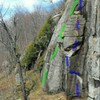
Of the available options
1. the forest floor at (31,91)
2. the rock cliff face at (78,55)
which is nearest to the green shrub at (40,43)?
the forest floor at (31,91)

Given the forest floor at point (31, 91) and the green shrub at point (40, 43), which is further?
the green shrub at point (40, 43)

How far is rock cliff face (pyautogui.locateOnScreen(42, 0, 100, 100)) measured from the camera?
38.8 feet

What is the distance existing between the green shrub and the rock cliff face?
2.91 meters

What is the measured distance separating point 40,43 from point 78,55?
200 inches

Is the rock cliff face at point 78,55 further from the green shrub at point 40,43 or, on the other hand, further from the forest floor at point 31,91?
the green shrub at point 40,43

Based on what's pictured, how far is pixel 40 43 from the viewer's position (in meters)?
18.0

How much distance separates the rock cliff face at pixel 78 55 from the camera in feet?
38.8

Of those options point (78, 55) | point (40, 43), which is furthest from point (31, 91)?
point (78, 55)


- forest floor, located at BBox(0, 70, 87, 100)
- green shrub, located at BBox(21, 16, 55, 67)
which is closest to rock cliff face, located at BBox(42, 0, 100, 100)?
forest floor, located at BBox(0, 70, 87, 100)

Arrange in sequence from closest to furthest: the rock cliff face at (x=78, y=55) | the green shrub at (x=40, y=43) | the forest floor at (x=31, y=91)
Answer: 1. the rock cliff face at (x=78, y=55)
2. the forest floor at (x=31, y=91)
3. the green shrub at (x=40, y=43)

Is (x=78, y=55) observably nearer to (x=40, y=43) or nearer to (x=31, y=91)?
(x=31, y=91)

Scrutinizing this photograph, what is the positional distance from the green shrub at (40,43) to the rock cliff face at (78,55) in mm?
2905

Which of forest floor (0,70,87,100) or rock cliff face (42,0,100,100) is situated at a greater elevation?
rock cliff face (42,0,100,100)

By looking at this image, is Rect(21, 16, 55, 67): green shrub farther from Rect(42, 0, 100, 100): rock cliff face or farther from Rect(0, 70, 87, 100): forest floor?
Rect(42, 0, 100, 100): rock cliff face
